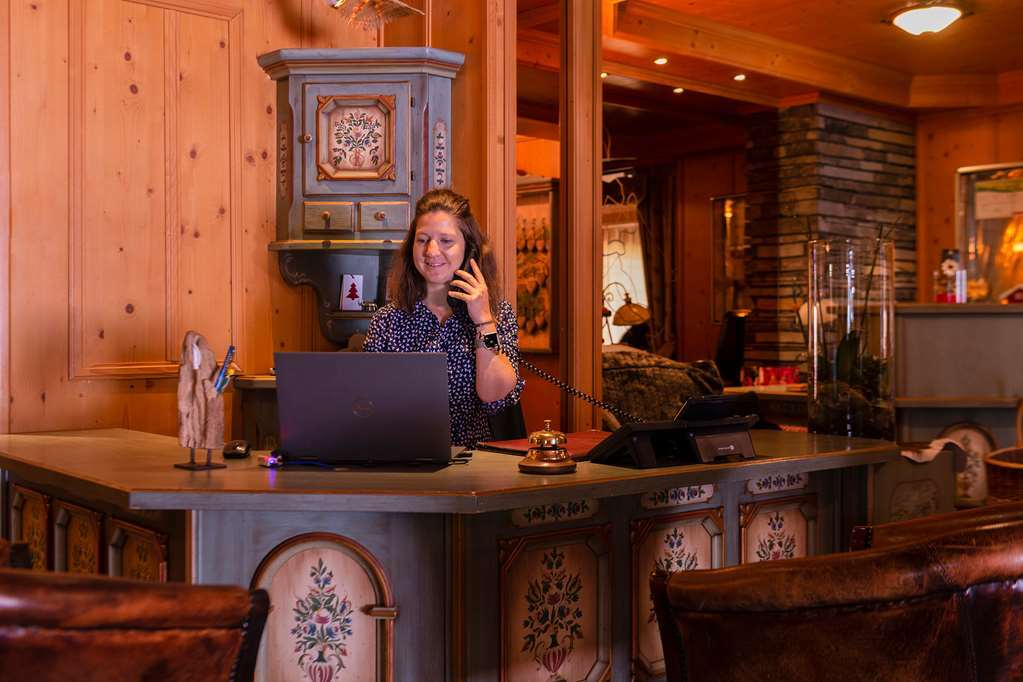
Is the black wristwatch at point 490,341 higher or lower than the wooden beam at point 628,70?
lower

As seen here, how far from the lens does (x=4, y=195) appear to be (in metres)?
3.52

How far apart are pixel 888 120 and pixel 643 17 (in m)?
3.34

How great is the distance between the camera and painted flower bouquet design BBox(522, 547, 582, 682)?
228 cm

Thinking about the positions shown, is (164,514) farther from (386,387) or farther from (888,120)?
(888,120)

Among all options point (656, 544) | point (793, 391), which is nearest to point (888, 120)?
point (793, 391)

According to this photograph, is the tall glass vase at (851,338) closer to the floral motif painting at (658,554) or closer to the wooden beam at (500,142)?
the floral motif painting at (658,554)

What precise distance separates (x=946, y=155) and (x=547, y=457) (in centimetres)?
790

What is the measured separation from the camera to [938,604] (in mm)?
1402

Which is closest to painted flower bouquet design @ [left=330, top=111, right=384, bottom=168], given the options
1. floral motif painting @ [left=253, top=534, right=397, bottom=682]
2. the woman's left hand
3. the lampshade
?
the woman's left hand

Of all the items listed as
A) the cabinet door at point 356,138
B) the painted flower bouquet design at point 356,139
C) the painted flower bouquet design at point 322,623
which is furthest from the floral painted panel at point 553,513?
the painted flower bouquet design at point 356,139

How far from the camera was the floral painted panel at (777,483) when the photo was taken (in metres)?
2.75

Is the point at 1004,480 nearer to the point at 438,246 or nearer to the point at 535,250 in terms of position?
the point at 438,246

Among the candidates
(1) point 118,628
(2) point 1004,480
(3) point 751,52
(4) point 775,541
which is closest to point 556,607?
(4) point 775,541

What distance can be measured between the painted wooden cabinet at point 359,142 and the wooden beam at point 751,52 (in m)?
2.85
